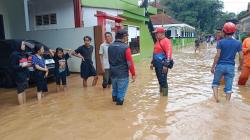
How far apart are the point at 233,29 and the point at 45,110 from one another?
4.55m

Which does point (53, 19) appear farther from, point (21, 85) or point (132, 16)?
point (21, 85)

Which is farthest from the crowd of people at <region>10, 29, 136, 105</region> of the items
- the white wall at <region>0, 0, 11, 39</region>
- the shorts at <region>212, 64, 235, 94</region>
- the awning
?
the awning

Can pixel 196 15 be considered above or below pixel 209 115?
above

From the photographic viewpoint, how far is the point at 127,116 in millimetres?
6305

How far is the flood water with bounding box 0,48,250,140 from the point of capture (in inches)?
207

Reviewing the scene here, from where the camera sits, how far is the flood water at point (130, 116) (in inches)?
207

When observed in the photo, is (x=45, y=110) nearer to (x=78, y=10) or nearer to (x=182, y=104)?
(x=182, y=104)

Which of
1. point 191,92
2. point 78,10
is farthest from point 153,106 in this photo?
point 78,10

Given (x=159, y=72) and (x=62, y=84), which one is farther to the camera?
(x=62, y=84)

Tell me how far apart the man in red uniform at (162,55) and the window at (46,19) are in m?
8.64

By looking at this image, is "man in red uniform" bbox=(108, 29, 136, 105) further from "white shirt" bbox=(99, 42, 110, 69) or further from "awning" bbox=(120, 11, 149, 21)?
"awning" bbox=(120, 11, 149, 21)

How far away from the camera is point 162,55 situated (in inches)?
309

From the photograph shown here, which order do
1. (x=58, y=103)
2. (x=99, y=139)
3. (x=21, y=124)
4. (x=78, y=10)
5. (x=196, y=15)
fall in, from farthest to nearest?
(x=196, y=15), (x=78, y=10), (x=58, y=103), (x=21, y=124), (x=99, y=139)

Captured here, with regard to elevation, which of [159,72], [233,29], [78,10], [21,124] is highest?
[78,10]
